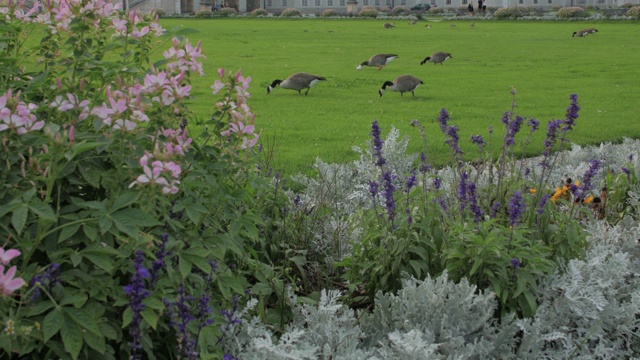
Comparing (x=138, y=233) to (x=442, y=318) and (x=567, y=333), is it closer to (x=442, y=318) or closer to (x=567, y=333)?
(x=442, y=318)

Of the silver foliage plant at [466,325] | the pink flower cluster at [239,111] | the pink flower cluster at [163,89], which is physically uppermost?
the pink flower cluster at [163,89]

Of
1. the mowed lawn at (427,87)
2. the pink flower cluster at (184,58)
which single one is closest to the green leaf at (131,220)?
the pink flower cluster at (184,58)

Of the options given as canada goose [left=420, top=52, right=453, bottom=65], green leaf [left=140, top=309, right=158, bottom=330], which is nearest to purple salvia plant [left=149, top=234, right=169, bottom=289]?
green leaf [left=140, top=309, right=158, bottom=330]

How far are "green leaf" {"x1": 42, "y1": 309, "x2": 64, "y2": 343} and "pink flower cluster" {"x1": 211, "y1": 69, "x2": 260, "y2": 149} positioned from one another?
1.02 meters

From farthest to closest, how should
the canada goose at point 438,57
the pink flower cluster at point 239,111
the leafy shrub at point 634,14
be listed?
the leafy shrub at point 634,14 → the canada goose at point 438,57 → the pink flower cluster at point 239,111

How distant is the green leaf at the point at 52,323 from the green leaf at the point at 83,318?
3 centimetres

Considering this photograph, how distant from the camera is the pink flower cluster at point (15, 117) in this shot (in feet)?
7.58

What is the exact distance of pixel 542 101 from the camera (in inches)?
549

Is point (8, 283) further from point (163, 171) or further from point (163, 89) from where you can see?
point (163, 89)

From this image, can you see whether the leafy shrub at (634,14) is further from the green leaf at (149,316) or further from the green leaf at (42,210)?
the green leaf at (42,210)

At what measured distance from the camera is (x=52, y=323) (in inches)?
90.2

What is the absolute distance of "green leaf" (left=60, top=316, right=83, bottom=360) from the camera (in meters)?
2.23

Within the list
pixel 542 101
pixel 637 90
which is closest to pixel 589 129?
pixel 542 101

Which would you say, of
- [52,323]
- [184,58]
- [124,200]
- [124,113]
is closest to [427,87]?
[184,58]
